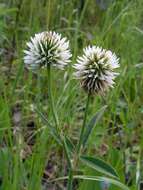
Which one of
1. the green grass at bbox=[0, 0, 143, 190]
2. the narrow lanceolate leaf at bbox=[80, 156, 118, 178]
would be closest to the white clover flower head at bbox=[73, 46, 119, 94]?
the narrow lanceolate leaf at bbox=[80, 156, 118, 178]

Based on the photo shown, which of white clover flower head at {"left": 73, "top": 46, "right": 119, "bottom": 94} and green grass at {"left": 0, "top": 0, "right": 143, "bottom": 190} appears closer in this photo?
white clover flower head at {"left": 73, "top": 46, "right": 119, "bottom": 94}

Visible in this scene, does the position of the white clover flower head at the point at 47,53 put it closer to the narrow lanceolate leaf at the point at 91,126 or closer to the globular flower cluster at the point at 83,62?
the globular flower cluster at the point at 83,62

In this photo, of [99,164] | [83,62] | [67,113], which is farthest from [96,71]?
[67,113]

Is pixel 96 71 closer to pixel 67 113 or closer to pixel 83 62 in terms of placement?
pixel 83 62

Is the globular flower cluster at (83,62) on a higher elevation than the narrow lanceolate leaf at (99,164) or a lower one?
higher

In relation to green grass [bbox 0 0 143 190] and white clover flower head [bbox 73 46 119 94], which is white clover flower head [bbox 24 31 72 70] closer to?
white clover flower head [bbox 73 46 119 94]

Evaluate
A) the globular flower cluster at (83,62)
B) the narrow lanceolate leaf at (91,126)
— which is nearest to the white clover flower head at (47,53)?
the globular flower cluster at (83,62)

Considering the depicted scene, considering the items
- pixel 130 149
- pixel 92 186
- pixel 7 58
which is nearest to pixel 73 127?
pixel 130 149
